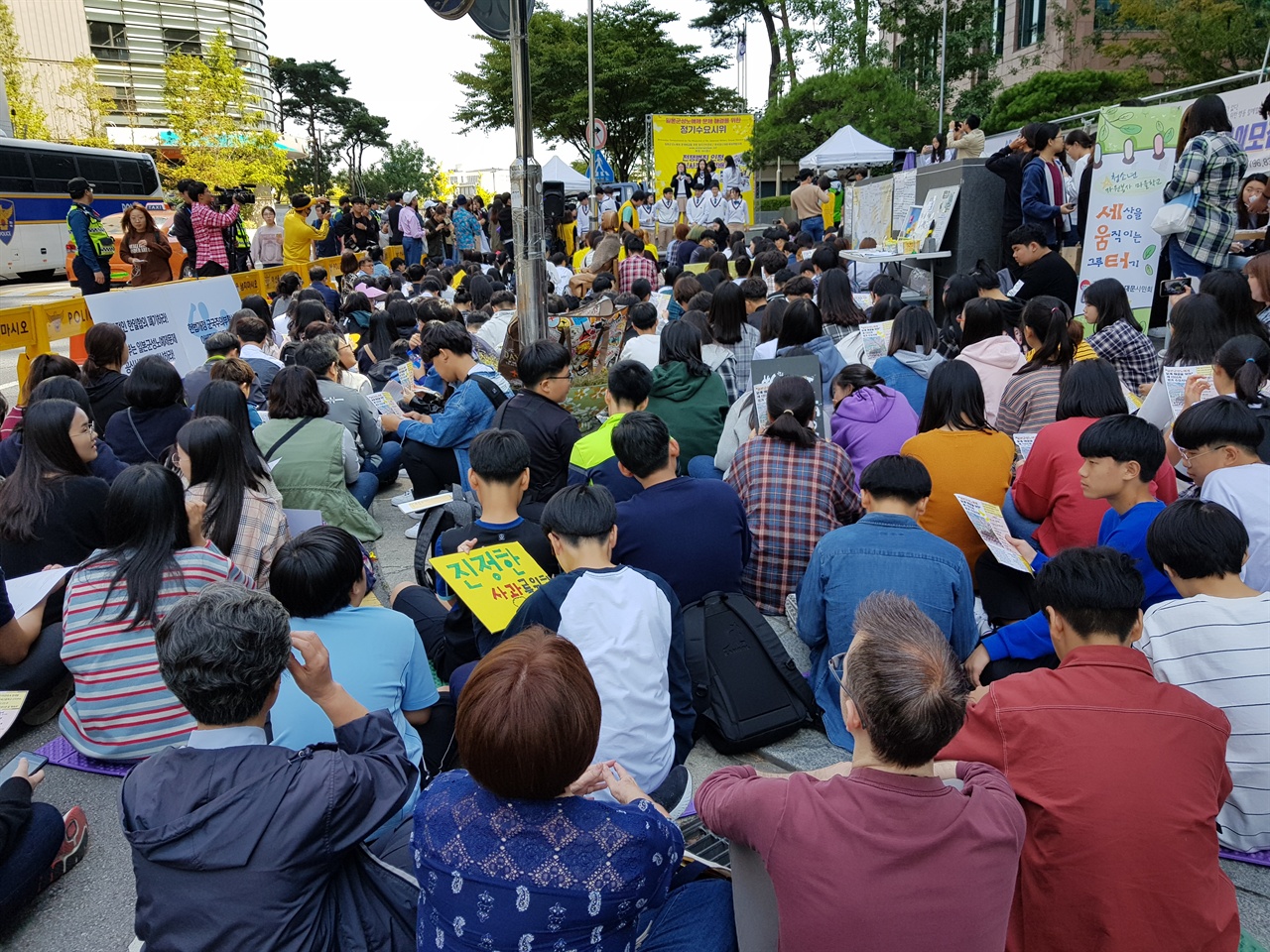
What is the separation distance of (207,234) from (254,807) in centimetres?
1169

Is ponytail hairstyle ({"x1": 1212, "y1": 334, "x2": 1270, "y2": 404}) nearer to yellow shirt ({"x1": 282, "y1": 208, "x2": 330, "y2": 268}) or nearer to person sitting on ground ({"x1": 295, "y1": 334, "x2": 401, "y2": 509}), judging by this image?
person sitting on ground ({"x1": 295, "y1": 334, "x2": 401, "y2": 509})

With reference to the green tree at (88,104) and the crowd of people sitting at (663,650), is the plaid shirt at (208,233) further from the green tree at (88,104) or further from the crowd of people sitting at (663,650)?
the green tree at (88,104)

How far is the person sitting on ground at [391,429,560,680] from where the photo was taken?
3414mm

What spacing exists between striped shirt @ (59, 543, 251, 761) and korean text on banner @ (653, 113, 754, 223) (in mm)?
26708

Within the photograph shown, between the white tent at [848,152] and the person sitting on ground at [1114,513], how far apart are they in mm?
16632

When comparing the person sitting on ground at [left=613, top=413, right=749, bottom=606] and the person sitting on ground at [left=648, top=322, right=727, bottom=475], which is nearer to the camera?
the person sitting on ground at [left=613, top=413, right=749, bottom=606]

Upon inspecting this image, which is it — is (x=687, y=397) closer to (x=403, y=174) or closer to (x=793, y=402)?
(x=793, y=402)

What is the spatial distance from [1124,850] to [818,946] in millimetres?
775

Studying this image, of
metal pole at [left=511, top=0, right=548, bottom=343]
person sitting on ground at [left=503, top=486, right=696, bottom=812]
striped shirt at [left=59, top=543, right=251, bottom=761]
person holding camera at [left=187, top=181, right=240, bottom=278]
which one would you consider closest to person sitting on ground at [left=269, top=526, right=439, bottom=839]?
person sitting on ground at [left=503, top=486, right=696, bottom=812]

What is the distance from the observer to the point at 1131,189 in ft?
26.0

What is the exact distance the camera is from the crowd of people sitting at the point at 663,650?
1788 mm

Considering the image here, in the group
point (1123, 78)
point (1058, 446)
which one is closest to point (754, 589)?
point (1058, 446)

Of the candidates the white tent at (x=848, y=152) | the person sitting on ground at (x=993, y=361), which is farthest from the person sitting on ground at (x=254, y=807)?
the white tent at (x=848, y=152)

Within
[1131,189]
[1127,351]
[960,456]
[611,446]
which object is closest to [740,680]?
[611,446]
